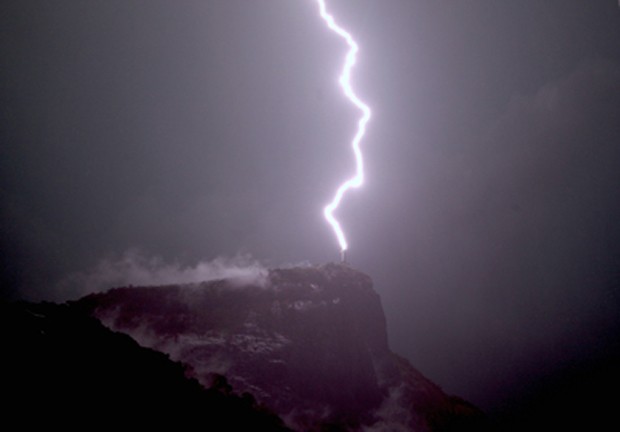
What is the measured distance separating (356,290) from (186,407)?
39605 millimetres

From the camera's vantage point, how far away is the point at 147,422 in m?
11.4

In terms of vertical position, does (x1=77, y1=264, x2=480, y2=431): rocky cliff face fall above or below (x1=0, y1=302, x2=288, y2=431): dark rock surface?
above

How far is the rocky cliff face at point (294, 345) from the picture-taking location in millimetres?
32938

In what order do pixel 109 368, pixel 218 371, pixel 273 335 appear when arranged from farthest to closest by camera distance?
pixel 273 335, pixel 218 371, pixel 109 368

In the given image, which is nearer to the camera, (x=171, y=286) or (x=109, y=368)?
(x=109, y=368)

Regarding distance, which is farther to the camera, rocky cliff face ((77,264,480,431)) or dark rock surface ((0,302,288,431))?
rocky cliff face ((77,264,480,431))

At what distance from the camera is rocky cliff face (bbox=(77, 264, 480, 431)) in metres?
32.9

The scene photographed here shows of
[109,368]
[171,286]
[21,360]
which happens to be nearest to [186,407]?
[109,368]

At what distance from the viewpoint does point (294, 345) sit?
38.2 m

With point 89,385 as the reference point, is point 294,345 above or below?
above

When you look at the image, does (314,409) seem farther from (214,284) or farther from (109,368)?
(109,368)

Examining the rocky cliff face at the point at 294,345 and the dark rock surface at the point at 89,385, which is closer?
the dark rock surface at the point at 89,385

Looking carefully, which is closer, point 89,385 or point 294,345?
point 89,385

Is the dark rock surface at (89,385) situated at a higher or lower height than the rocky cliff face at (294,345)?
lower
